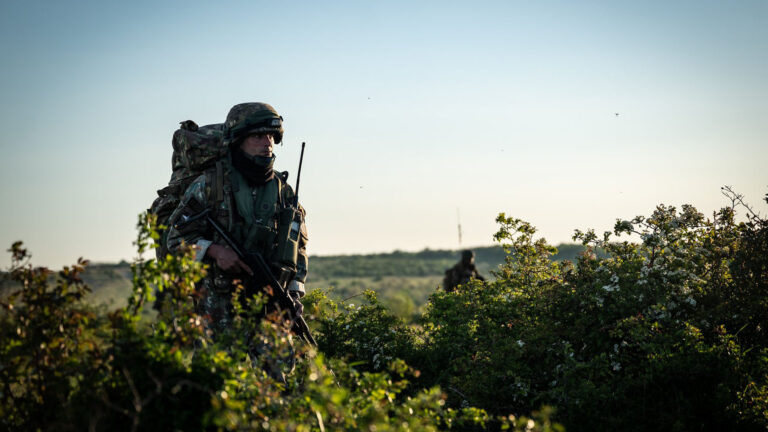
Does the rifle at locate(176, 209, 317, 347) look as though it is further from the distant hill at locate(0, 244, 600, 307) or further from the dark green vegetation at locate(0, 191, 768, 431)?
the distant hill at locate(0, 244, 600, 307)

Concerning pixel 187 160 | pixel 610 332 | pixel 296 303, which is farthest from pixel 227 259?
pixel 610 332

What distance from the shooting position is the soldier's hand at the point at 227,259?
532cm

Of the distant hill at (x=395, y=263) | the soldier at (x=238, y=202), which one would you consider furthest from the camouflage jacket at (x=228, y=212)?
the distant hill at (x=395, y=263)

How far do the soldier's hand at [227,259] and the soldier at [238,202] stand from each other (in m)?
0.04

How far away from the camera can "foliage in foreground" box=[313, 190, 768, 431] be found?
5.99 metres

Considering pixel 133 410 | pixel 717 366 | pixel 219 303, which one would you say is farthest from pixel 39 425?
pixel 717 366

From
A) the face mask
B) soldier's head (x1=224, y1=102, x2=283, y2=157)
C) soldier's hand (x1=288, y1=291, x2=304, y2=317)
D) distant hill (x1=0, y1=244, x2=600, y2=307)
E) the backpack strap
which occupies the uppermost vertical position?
soldier's head (x1=224, y1=102, x2=283, y2=157)

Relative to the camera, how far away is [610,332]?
21.0ft

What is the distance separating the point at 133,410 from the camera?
3.49m

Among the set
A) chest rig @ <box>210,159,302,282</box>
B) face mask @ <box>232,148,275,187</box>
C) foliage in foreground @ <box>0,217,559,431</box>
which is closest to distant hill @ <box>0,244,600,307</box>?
chest rig @ <box>210,159,302,282</box>

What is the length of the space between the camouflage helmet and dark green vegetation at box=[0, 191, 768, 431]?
1.91 metres

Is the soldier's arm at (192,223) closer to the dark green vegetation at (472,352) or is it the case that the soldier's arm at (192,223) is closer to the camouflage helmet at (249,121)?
the camouflage helmet at (249,121)

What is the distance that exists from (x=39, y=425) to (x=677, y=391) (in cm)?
563

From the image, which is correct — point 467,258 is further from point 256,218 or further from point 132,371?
point 132,371
